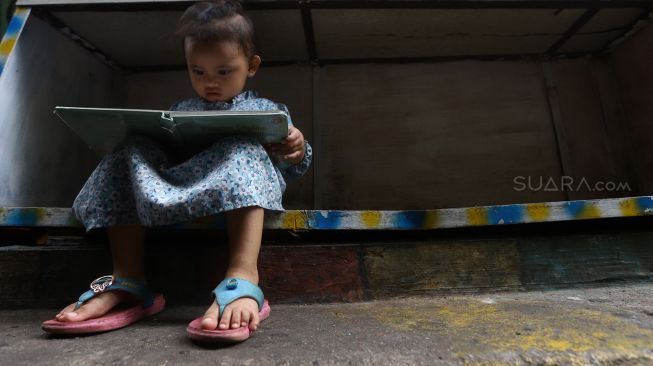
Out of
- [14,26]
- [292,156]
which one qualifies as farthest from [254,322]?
[14,26]

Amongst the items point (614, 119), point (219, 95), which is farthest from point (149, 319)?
point (614, 119)

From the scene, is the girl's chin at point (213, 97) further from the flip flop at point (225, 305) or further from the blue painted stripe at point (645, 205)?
the blue painted stripe at point (645, 205)

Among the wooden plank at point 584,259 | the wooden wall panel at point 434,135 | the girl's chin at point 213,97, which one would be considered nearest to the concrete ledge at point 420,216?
the wooden plank at point 584,259

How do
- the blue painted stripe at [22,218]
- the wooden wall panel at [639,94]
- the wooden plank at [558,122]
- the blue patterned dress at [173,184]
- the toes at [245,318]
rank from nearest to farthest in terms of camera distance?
the toes at [245,318]
the blue patterned dress at [173,184]
the blue painted stripe at [22,218]
the wooden wall panel at [639,94]
the wooden plank at [558,122]

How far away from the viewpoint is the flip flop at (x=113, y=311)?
0.71 m

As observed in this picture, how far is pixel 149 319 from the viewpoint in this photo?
848mm

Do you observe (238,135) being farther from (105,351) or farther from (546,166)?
(546,166)

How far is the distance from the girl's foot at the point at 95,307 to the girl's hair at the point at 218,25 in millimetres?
608

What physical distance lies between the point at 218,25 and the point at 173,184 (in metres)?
0.41

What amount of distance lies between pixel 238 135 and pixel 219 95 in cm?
A: 19

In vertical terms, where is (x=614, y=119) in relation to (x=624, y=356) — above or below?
above

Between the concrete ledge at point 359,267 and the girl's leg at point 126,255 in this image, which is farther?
the concrete ledge at point 359,267

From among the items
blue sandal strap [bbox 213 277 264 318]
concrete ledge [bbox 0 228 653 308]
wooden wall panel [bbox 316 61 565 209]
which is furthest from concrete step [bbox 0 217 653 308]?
wooden wall panel [bbox 316 61 565 209]

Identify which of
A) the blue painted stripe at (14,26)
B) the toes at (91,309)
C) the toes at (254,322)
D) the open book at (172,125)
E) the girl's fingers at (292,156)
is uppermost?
the blue painted stripe at (14,26)
